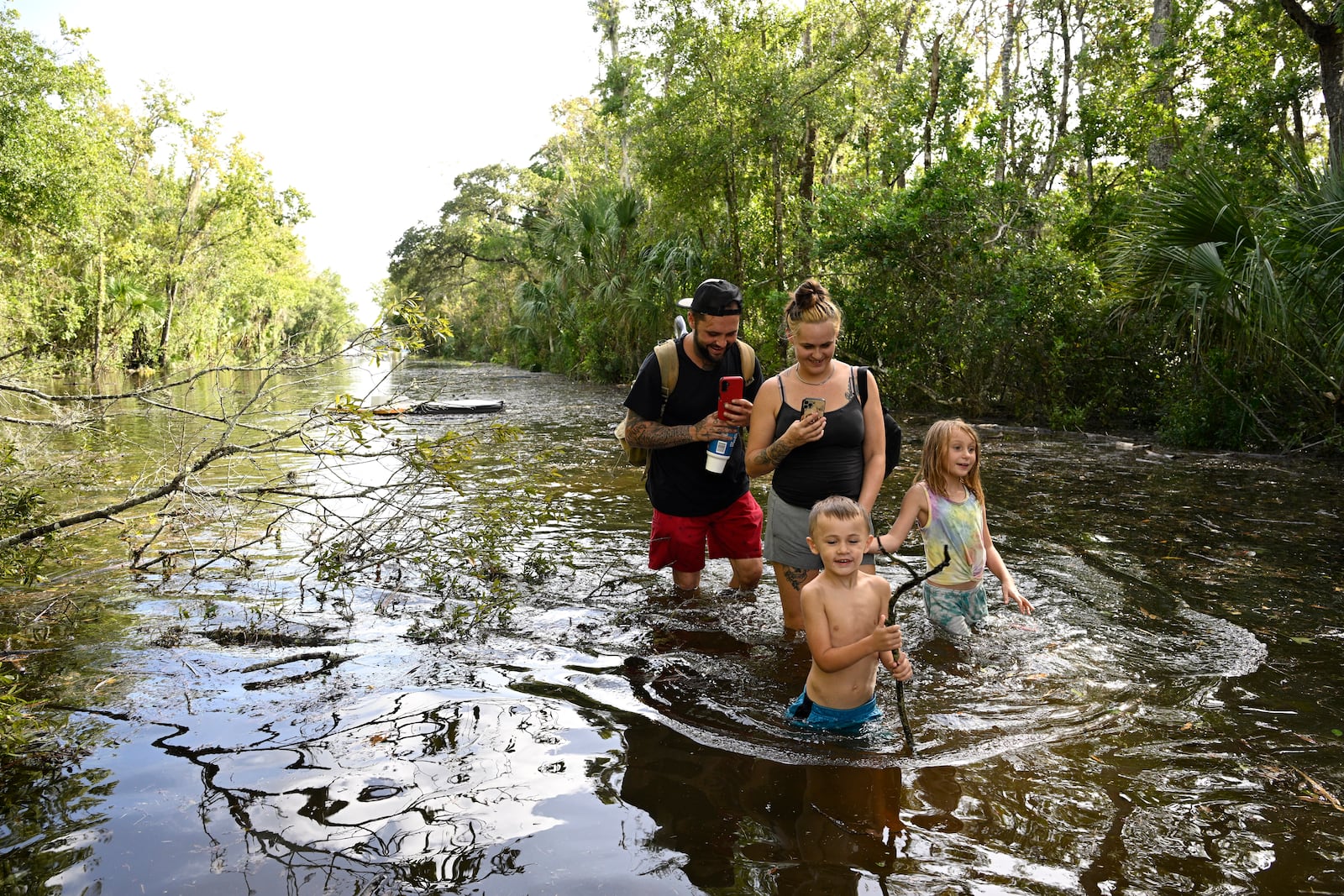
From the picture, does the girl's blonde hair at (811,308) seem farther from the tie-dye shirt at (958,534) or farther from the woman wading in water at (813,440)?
the tie-dye shirt at (958,534)

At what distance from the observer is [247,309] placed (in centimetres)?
6075

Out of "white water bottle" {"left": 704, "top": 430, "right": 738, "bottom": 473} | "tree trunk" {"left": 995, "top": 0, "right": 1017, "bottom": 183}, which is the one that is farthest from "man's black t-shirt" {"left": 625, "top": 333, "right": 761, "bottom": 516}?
"tree trunk" {"left": 995, "top": 0, "right": 1017, "bottom": 183}

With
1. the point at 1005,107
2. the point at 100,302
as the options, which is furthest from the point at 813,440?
the point at 100,302

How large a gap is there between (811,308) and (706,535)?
6.28 feet

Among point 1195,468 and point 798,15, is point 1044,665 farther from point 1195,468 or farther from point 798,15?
point 798,15

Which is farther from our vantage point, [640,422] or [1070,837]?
[640,422]

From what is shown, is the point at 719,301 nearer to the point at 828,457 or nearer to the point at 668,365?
the point at 668,365

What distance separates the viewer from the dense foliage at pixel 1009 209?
431 inches

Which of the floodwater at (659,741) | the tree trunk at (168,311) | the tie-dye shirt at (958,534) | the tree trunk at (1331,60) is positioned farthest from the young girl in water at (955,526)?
the tree trunk at (168,311)

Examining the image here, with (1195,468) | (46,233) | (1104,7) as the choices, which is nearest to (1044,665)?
(1195,468)

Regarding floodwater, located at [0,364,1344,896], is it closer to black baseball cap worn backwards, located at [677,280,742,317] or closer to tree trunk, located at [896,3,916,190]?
black baseball cap worn backwards, located at [677,280,742,317]

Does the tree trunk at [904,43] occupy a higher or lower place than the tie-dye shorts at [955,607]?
higher

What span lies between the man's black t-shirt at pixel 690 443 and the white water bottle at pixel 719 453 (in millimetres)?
217

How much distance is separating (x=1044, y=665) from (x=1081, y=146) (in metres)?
16.8
